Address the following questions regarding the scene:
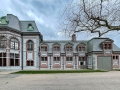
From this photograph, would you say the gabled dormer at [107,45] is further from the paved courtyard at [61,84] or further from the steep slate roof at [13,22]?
the paved courtyard at [61,84]

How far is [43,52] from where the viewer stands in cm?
4025

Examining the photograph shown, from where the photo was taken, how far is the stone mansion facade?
3506 cm

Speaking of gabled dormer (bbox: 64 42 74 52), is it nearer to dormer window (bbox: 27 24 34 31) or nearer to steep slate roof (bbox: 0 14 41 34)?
steep slate roof (bbox: 0 14 41 34)

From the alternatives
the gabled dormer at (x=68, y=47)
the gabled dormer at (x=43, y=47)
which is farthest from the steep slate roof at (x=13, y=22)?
the gabled dormer at (x=68, y=47)

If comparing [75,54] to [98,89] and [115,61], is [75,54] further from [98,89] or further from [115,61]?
[98,89]

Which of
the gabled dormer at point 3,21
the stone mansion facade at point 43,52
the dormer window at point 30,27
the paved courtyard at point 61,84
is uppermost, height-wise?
the gabled dormer at point 3,21

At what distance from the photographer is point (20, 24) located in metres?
40.4

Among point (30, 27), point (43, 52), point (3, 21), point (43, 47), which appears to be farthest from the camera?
point (43, 47)

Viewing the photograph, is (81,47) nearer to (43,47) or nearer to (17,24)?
(43,47)

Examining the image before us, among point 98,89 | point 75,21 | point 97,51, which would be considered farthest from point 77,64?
point 75,21

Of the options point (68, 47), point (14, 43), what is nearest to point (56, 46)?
point (68, 47)

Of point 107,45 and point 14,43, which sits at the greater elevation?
point 14,43

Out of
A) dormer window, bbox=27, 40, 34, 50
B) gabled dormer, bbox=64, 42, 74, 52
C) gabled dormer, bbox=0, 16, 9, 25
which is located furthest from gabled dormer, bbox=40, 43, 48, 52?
gabled dormer, bbox=0, 16, 9, 25

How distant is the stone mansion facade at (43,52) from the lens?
35.1 meters
